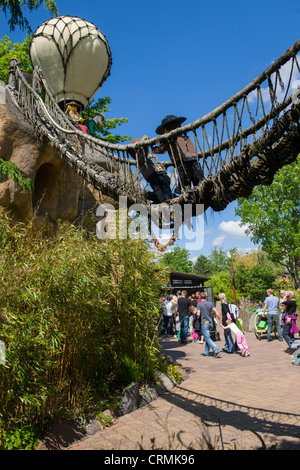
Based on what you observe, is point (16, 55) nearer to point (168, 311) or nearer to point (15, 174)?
point (15, 174)

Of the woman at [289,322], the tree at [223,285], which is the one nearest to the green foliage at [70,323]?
the woman at [289,322]

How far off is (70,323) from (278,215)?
21.9m

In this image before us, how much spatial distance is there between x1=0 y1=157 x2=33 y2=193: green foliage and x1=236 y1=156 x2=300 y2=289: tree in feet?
60.9

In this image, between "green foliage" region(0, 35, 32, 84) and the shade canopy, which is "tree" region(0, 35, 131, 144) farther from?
the shade canopy

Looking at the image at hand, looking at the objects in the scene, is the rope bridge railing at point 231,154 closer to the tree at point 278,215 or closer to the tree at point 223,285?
the tree at point 278,215

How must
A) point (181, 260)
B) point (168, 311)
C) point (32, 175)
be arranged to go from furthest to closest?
point (181, 260) → point (168, 311) → point (32, 175)

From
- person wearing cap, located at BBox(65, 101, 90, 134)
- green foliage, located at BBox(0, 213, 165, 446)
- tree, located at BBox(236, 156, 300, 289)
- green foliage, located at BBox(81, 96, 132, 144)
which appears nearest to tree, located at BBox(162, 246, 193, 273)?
tree, located at BBox(236, 156, 300, 289)

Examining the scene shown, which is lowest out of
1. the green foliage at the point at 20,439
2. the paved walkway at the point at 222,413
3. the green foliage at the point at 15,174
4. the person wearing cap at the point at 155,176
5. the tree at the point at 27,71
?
the paved walkway at the point at 222,413

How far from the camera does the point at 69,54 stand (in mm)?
10570

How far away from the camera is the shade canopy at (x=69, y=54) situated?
10.5m

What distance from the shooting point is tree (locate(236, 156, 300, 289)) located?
2284 centimetres

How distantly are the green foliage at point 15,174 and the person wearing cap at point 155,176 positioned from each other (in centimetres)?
309

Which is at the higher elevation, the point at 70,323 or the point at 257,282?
the point at 257,282

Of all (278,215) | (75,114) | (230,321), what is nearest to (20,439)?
(230,321)
